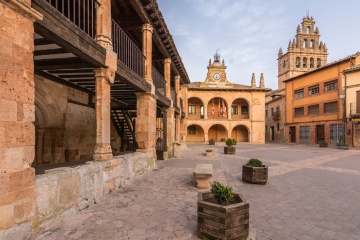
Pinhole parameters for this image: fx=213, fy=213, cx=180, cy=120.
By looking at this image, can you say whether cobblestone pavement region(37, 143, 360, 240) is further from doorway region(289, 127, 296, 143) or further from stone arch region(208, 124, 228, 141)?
doorway region(289, 127, 296, 143)

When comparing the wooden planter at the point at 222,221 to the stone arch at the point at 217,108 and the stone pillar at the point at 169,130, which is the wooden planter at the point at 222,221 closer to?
the stone pillar at the point at 169,130

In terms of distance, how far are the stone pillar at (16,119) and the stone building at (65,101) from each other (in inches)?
0.5

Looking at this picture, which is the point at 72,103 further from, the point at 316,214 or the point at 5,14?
the point at 316,214

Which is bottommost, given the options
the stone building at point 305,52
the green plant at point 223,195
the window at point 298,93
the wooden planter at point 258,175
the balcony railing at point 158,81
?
the wooden planter at point 258,175

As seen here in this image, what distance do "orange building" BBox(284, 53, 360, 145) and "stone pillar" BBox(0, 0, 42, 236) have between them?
27.2m

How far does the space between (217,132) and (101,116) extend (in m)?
26.5

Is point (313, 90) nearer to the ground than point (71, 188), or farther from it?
farther from it

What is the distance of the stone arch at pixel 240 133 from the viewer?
30.9m

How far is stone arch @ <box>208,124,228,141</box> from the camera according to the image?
1202 inches

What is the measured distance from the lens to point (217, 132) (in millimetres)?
30703

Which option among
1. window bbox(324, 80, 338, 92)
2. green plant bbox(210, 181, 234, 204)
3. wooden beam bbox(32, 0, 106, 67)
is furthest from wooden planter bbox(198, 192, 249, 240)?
window bbox(324, 80, 338, 92)

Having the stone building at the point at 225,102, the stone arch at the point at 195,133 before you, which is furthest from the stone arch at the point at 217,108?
the stone arch at the point at 195,133

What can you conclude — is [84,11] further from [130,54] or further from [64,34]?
[130,54]

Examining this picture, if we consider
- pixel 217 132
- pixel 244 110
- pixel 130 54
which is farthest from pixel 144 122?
pixel 244 110
